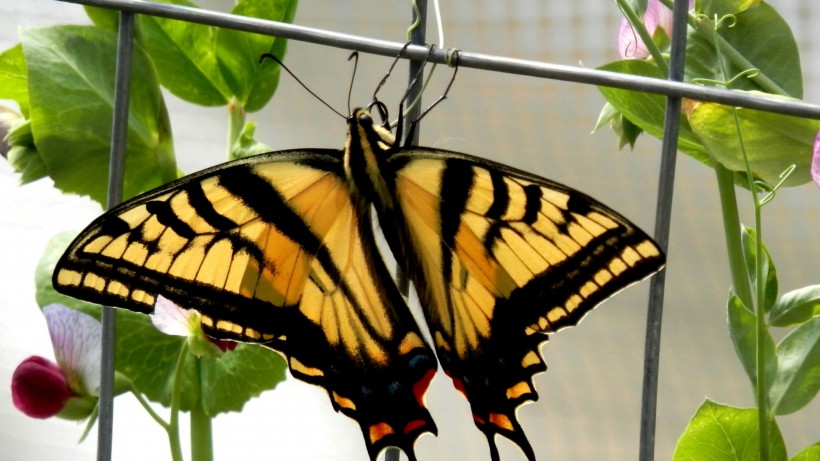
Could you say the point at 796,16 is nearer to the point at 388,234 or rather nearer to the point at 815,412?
the point at 815,412

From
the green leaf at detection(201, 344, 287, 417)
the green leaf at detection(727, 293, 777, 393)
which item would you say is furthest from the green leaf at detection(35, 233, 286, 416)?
the green leaf at detection(727, 293, 777, 393)

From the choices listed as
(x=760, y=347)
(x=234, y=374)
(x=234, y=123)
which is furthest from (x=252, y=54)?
(x=760, y=347)

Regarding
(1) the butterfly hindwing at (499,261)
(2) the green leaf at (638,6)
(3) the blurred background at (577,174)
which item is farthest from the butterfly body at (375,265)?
(3) the blurred background at (577,174)

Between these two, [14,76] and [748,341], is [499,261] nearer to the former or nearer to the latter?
[748,341]

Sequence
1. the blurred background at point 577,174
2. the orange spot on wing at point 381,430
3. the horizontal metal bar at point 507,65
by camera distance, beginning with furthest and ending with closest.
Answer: the blurred background at point 577,174, the orange spot on wing at point 381,430, the horizontal metal bar at point 507,65

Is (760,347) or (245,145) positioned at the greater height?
(245,145)

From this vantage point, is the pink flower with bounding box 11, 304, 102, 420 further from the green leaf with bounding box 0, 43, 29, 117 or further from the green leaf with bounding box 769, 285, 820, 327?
the green leaf with bounding box 769, 285, 820, 327

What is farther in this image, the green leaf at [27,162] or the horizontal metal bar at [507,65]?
the green leaf at [27,162]

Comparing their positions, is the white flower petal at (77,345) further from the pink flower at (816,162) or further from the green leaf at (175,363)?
the pink flower at (816,162)
